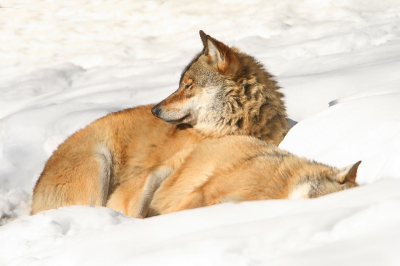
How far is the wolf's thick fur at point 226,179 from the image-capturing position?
286 centimetres

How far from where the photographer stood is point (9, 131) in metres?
5.28

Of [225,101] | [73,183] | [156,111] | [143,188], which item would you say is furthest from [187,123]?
[73,183]

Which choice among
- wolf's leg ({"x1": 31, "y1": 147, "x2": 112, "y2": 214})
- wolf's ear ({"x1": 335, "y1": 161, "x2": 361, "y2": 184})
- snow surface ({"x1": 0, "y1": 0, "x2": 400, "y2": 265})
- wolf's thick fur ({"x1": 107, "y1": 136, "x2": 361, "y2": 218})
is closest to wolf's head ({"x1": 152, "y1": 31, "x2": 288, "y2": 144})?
snow surface ({"x1": 0, "y1": 0, "x2": 400, "y2": 265})

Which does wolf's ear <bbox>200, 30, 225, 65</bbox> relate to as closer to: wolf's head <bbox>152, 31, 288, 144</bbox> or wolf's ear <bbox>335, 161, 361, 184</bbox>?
wolf's head <bbox>152, 31, 288, 144</bbox>

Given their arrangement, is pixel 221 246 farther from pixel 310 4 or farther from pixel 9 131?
pixel 310 4

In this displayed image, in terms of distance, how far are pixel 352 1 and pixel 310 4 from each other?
871mm

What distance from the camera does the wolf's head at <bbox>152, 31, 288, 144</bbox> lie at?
173 inches

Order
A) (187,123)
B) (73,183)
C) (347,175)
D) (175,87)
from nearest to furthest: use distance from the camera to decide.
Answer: (347,175) < (73,183) < (187,123) < (175,87)

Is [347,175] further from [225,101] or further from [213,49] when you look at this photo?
[213,49]

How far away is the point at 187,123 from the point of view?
4.62 m

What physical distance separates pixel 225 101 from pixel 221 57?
0.45m

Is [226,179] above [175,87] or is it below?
above

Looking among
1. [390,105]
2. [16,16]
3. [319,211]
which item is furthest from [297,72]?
[16,16]

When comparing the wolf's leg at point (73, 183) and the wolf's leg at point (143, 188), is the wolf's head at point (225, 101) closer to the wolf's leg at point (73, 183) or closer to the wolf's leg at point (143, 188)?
the wolf's leg at point (143, 188)
